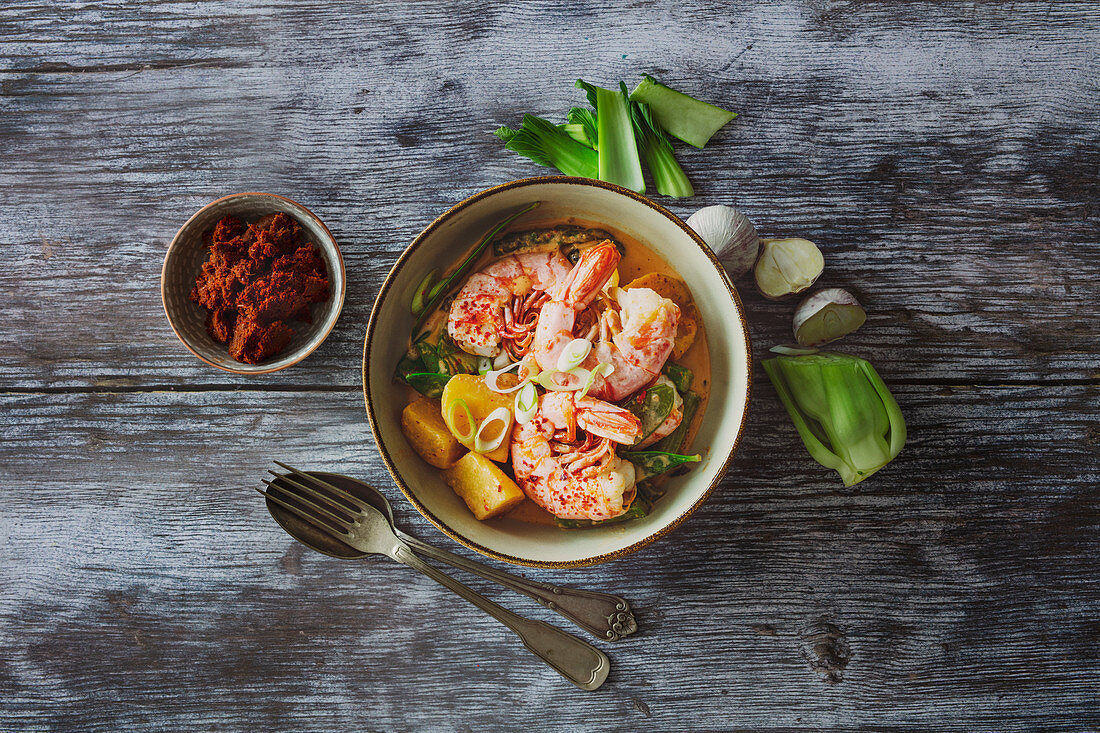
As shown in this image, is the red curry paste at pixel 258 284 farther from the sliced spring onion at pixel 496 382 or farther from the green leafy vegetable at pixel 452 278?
the sliced spring onion at pixel 496 382

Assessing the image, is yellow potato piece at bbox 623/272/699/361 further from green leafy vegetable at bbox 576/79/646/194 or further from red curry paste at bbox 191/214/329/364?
red curry paste at bbox 191/214/329/364

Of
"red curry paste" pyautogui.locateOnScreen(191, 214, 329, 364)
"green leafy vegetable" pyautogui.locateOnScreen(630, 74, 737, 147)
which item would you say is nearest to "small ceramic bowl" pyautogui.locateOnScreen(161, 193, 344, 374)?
"red curry paste" pyautogui.locateOnScreen(191, 214, 329, 364)

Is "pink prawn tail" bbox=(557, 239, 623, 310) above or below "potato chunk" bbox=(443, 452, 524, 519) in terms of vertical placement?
above

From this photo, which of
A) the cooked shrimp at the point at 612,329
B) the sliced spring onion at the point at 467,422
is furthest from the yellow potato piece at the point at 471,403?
the cooked shrimp at the point at 612,329

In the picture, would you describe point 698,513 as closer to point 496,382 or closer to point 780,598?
point 780,598

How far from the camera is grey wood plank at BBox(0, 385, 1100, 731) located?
1.65 m

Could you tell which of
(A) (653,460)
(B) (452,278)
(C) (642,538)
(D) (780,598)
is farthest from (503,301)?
(D) (780,598)

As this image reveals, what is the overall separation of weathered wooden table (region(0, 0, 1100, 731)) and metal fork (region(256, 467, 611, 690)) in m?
0.05

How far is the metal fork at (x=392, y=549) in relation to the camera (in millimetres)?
1589

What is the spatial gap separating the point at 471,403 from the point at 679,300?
1.70 ft

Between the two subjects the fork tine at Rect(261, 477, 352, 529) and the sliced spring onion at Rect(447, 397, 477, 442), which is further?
the fork tine at Rect(261, 477, 352, 529)

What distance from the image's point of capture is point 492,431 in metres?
→ 1.44

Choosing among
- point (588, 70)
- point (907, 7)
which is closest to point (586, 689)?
point (588, 70)

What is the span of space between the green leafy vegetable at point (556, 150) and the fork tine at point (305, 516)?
1015 millimetres
